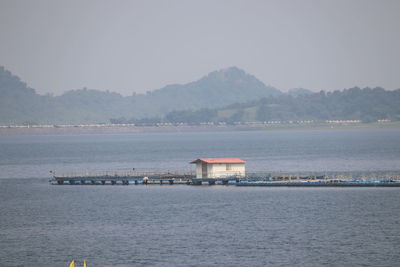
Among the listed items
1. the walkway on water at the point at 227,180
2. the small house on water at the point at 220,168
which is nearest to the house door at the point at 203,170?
the small house on water at the point at 220,168

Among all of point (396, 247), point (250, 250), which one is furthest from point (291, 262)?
point (396, 247)

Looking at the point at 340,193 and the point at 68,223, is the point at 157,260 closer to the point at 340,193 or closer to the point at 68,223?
the point at 68,223

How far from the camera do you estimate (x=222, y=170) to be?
379 feet

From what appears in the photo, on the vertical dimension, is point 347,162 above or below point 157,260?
above

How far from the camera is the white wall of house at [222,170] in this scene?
377 ft

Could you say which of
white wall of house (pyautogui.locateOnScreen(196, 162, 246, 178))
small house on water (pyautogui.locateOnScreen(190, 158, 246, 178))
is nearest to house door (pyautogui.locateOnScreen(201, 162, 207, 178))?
small house on water (pyautogui.locateOnScreen(190, 158, 246, 178))

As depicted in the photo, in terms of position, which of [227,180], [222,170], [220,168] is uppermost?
[220,168]

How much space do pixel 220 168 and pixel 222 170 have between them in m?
0.44

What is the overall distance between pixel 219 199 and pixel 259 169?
51.6 m

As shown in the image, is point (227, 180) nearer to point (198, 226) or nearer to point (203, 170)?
point (203, 170)

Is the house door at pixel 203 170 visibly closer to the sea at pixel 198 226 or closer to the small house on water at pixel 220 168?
the small house on water at pixel 220 168

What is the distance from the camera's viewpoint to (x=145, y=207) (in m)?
92.4

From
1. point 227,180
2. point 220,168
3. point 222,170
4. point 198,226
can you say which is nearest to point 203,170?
point 220,168

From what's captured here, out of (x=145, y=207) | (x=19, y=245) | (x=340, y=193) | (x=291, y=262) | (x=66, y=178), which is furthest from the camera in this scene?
(x=66, y=178)
